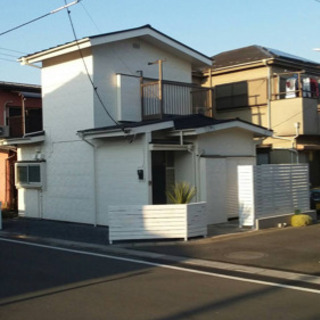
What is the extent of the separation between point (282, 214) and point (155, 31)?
324 inches

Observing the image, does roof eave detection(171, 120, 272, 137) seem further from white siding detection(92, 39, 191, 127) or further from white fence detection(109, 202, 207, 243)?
white fence detection(109, 202, 207, 243)

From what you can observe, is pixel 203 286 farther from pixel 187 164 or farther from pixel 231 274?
pixel 187 164

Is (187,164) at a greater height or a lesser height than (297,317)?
greater

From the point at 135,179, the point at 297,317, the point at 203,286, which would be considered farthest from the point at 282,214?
the point at 297,317

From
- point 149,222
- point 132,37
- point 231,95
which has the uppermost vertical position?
point 132,37

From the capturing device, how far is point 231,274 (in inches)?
344

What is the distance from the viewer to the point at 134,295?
712 centimetres

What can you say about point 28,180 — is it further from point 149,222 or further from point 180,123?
point 149,222

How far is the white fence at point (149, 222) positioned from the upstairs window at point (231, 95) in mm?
11714

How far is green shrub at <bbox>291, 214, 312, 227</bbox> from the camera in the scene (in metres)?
15.0

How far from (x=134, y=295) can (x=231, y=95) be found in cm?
1748

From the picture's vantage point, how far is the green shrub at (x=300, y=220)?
1497cm

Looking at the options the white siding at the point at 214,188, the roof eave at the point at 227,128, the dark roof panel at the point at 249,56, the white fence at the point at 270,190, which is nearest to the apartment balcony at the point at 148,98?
the roof eave at the point at 227,128

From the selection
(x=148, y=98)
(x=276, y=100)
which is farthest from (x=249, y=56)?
(x=148, y=98)
